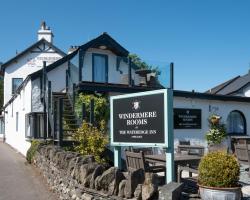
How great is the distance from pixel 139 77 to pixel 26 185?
9.41 meters

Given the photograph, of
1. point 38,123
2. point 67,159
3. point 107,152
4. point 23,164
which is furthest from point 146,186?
point 38,123

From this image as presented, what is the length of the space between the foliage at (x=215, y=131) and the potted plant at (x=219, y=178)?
13408mm

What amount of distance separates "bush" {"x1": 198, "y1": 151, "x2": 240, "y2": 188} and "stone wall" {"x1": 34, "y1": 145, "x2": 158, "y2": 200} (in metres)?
0.74

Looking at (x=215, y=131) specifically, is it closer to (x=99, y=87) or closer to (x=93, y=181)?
(x=99, y=87)

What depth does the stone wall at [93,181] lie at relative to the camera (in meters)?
5.68

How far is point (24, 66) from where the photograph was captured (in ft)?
108

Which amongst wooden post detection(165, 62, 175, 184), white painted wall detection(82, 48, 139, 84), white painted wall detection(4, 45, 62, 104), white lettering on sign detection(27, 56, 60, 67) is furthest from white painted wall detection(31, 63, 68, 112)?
wooden post detection(165, 62, 175, 184)

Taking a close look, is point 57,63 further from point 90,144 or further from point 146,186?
point 146,186

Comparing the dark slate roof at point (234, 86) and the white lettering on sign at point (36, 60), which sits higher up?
the white lettering on sign at point (36, 60)

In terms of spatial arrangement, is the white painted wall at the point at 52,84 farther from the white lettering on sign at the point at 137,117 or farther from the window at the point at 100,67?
the white lettering on sign at the point at 137,117

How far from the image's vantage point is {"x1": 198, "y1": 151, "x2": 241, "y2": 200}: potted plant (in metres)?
5.55

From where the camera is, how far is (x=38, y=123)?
18375 millimetres

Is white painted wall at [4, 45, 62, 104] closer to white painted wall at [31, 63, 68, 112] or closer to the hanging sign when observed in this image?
white painted wall at [31, 63, 68, 112]

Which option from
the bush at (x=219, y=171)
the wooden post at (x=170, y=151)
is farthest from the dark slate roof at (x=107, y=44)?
the bush at (x=219, y=171)
